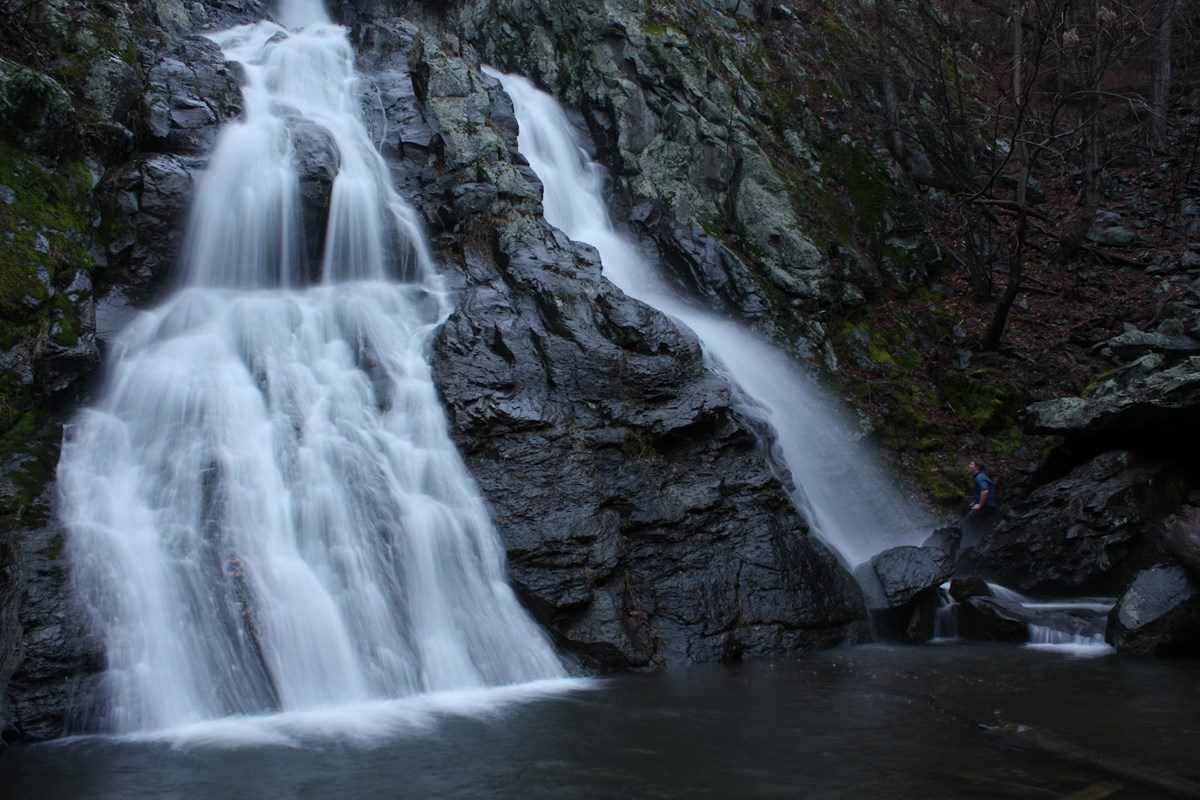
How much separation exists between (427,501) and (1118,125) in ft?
74.5

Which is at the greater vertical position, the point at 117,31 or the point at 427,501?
the point at 117,31

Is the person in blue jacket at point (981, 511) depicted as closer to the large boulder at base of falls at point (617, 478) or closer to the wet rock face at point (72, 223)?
the large boulder at base of falls at point (617, 478)

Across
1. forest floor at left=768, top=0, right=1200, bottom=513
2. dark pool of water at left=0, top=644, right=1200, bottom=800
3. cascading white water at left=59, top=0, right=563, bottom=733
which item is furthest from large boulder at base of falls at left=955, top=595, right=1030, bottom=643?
cascading white water at left=59, top=0, right=563, bottom=733

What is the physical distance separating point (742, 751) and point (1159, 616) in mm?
5358

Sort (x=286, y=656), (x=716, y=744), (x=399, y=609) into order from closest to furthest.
Result: (x=716, y=744) → (x=286, y=656) → (x=399, y=609)

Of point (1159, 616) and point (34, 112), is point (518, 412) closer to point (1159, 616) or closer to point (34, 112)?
point (34, 112)

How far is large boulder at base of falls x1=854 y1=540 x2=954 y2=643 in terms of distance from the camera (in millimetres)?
9336

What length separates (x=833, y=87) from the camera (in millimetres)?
20281

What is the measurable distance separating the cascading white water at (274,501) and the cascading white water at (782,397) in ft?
14.8

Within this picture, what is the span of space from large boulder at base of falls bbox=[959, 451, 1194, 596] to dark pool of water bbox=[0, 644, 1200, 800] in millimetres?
2859

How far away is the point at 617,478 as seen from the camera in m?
9.50

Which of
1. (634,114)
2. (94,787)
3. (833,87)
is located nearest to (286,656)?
(94,787)

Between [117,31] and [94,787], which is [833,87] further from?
[94,787]

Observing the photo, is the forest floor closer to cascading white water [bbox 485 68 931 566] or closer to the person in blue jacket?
the person in blue jacket
